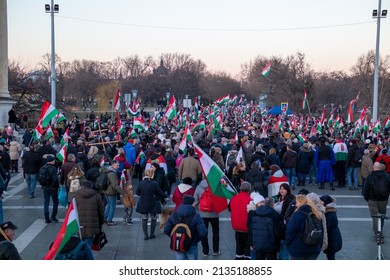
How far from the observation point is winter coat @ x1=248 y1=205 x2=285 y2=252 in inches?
279

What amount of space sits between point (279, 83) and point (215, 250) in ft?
139

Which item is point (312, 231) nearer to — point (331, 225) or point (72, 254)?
point (331, 225)

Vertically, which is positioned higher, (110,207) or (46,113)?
(46,113)

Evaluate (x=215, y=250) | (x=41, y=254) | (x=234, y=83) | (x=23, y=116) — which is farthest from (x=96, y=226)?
(x=234, y=83)

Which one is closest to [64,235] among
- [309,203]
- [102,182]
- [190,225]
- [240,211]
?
[190,225]

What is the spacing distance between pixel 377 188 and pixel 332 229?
3.36m

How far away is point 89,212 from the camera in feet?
27.2

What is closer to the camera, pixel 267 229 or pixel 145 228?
pixel 267 229

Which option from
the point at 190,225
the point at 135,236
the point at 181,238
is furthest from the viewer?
the point at 135,236

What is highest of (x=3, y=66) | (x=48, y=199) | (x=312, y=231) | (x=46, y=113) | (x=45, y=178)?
(x=3, y=66)

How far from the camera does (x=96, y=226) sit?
833cm

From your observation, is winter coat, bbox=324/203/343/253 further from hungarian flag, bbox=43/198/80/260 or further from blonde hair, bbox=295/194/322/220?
A: hungarian flag, bbox=43/198/80/260

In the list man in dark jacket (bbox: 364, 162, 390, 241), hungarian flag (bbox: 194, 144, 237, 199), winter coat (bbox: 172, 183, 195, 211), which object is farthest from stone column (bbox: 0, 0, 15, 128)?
man in dark jacket (bbox: 364, 162, 390, 241)
